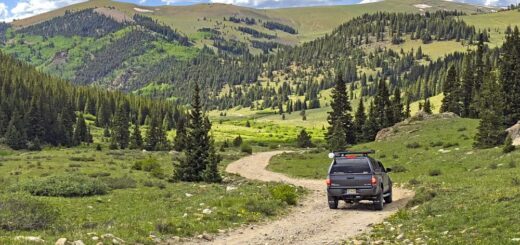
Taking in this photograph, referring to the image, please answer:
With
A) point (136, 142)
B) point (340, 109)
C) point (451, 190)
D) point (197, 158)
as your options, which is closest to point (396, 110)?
point (340, 109)

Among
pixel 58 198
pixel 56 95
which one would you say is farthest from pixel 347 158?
pixel 56 95

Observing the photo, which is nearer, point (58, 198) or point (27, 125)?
point (58, 198)

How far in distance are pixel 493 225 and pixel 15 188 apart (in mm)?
31074

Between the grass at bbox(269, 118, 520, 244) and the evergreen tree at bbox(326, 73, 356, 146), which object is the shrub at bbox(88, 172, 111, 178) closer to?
the grass at bbox(269, 118, 520, 244)

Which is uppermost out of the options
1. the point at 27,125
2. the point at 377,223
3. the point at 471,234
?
the point at 471,234

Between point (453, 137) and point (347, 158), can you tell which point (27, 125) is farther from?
point (347, 158)

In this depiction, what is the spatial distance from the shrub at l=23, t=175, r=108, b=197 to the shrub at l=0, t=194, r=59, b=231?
11271 mm

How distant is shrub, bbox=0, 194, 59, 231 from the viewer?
60.2 ft

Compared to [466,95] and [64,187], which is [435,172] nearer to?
[64,187]

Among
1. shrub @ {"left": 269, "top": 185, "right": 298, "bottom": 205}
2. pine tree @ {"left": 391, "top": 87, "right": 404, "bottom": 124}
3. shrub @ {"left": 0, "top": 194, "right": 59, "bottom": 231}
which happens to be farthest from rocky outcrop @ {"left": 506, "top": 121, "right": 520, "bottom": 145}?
pine tree @ {"left": 391, "top": 87, "right": 404, "bottom": 124}

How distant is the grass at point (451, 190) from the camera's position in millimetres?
16214

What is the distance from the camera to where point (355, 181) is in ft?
84.7

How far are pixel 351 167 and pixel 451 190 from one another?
6009 millimetres

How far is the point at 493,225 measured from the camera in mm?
16031
